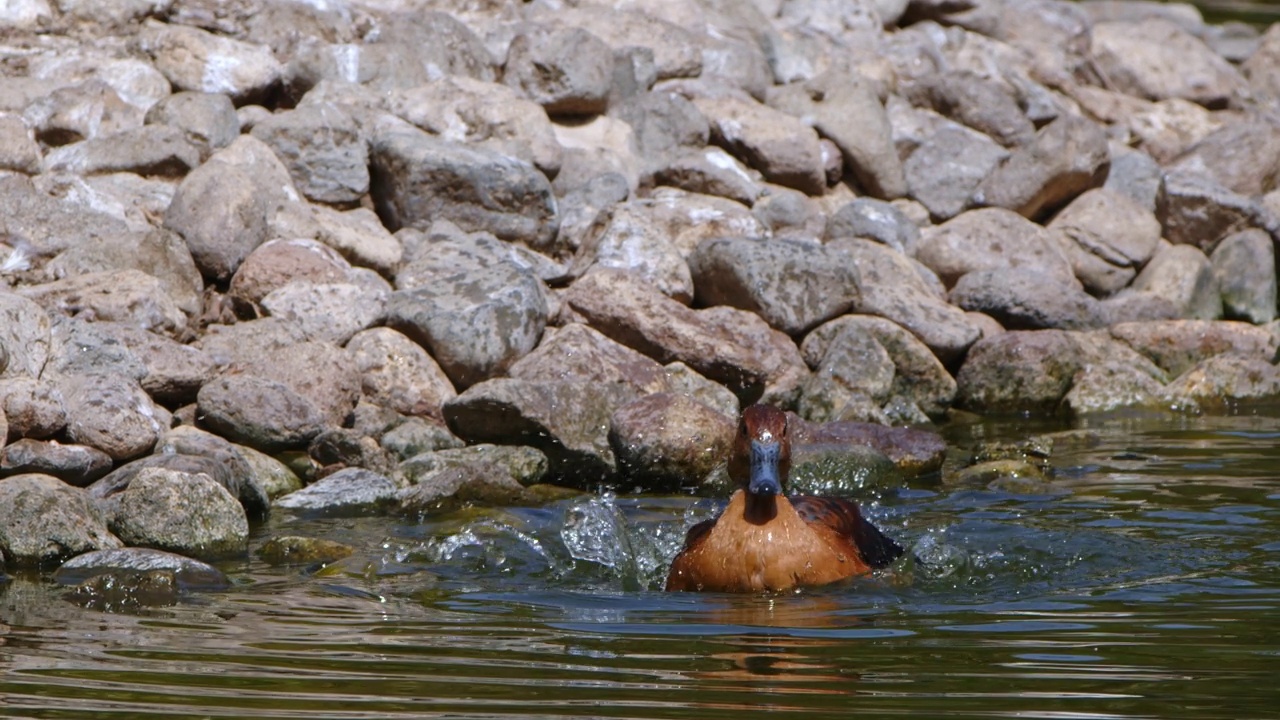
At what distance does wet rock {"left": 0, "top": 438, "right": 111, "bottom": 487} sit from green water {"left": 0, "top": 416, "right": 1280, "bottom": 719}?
825 millimetres

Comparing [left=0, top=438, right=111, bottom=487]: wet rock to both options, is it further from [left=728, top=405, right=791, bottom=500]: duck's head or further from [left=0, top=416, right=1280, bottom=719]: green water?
[left=728, top=405, right=791, bottom=500]: duck's head

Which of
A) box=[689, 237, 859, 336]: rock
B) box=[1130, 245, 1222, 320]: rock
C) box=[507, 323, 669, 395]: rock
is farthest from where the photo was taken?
box=[1130, 245, 1222, 320]: rock

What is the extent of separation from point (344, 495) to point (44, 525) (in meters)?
1.58

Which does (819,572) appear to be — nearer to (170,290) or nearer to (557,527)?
(557,527)

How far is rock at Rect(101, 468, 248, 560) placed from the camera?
658 centimetres

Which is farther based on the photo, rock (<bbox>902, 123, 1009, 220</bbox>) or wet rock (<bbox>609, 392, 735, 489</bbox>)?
rock (<bbox>902, 123, 1009, 220</bbox>)

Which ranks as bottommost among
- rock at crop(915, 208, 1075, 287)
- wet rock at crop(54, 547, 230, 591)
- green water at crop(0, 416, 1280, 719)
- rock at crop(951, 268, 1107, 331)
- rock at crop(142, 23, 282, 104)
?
green water at crop(0, 416, 1280, 719)

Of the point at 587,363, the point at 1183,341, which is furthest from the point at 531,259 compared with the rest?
the point at 1183,341

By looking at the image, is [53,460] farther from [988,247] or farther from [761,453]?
[988,247]

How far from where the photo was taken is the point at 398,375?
902cm

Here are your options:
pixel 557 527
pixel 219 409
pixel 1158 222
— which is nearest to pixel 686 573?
pixel 557 527

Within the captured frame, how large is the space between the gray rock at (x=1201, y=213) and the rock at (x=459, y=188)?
5.38 meters

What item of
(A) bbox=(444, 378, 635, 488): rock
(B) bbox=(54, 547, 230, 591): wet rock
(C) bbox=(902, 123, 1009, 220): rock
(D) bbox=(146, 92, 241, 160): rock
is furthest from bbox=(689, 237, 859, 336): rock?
(B) bbox=(54, 547, 230, 591): wet rock

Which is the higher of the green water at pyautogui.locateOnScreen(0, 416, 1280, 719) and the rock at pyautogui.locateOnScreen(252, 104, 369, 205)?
the rock at pyautogui.locateOnScreen(252, 104, 369, 205)
